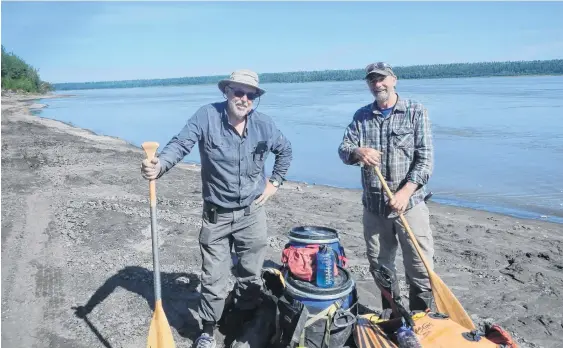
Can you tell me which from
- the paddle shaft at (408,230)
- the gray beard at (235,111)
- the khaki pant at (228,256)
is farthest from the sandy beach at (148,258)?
the gray beard at (235,111)

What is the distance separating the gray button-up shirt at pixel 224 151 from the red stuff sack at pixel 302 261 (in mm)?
569

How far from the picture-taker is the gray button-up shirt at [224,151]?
11.5 feet

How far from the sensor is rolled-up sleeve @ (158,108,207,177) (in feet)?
11.0

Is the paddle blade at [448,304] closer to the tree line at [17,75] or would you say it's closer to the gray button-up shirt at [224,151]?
the gray button-up shirt at [224,151]

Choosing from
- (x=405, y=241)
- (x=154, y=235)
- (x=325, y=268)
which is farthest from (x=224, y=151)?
(x=405, y=241)

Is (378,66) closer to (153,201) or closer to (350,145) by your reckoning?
(350,145)

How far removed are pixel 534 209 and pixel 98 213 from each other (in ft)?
27.9

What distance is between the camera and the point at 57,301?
15.0 feet

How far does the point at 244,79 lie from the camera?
3.46 m

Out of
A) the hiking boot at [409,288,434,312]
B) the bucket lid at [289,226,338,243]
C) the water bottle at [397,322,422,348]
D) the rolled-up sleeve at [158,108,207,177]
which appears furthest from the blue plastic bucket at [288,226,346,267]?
the rolled-up sleeve at [158,108,207,177]

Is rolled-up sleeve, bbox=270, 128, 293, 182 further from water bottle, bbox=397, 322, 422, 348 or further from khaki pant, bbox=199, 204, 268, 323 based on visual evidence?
water bottle, bbox=397, 322, 422, 348

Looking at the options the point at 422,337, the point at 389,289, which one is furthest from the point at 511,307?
the point at 422,337

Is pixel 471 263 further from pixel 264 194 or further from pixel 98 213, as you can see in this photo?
pixel 98 213

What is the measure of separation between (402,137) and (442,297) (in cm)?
134
